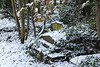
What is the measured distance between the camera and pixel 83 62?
183 inches

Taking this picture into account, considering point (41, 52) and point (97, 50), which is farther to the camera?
point (41, 52)

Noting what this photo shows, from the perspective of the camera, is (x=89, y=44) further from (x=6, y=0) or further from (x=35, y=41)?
(x=6, y=0)

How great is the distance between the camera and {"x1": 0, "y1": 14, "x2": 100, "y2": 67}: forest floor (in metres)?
5.85

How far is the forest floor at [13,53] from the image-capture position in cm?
585

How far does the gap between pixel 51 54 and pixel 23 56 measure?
2.46 metres

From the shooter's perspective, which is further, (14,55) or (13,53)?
(13,53)

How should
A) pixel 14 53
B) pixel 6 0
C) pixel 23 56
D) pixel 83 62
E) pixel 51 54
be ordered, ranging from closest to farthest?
1. pixel 83 62
2. pixel 51 54
3. pixel 23 56
4. pixel 14 53
5. pixel 6 0

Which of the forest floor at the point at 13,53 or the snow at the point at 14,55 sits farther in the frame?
the snow at the point at 14,55

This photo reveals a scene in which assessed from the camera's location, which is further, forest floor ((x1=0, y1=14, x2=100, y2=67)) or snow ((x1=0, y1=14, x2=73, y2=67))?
snow ((x1=0, y1=14, x2=73, y2=67))

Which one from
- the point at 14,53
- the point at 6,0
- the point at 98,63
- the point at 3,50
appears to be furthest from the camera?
the point at 6,0

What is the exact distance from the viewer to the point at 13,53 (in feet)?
28.3

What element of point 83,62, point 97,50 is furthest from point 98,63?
Result: point 97,50

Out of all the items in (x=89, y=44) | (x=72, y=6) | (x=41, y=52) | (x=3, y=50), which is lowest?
(x=3, y=50)

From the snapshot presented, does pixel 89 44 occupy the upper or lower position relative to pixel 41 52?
upper
